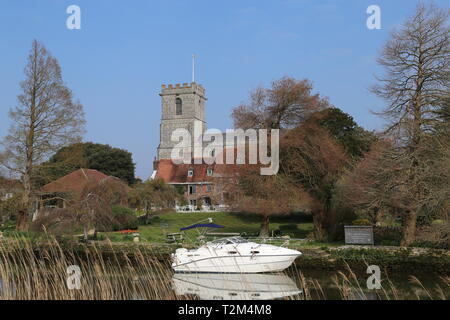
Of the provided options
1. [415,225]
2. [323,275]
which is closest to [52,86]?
[323,275]

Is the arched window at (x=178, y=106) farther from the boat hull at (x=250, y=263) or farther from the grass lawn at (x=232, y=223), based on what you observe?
the boat hull at (x=250, y=263)

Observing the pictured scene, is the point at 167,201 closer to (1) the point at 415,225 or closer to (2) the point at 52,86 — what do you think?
(2) the point at 52,86

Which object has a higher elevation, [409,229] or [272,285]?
[409,229]

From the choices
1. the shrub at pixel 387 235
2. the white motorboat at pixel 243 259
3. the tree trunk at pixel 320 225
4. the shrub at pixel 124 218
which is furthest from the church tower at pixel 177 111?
the white motorboat at pixel 243 259

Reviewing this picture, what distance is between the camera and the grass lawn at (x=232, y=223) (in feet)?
108

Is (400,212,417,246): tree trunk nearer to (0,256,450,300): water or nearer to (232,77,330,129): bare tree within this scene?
(0,256,450,300): water

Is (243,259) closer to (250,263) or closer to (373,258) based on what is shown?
(250,263)

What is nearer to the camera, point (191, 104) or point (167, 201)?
point (167, 201)

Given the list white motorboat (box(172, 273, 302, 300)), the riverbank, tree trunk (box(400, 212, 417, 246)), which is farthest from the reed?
tree trunk (box(400, 212, 417, 246))

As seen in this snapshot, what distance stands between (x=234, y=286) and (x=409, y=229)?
404 inches

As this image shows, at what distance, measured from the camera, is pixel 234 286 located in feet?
59.5

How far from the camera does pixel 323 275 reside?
65.1 ft

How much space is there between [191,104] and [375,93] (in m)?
57.5

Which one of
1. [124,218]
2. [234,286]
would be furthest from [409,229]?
[124,218]
